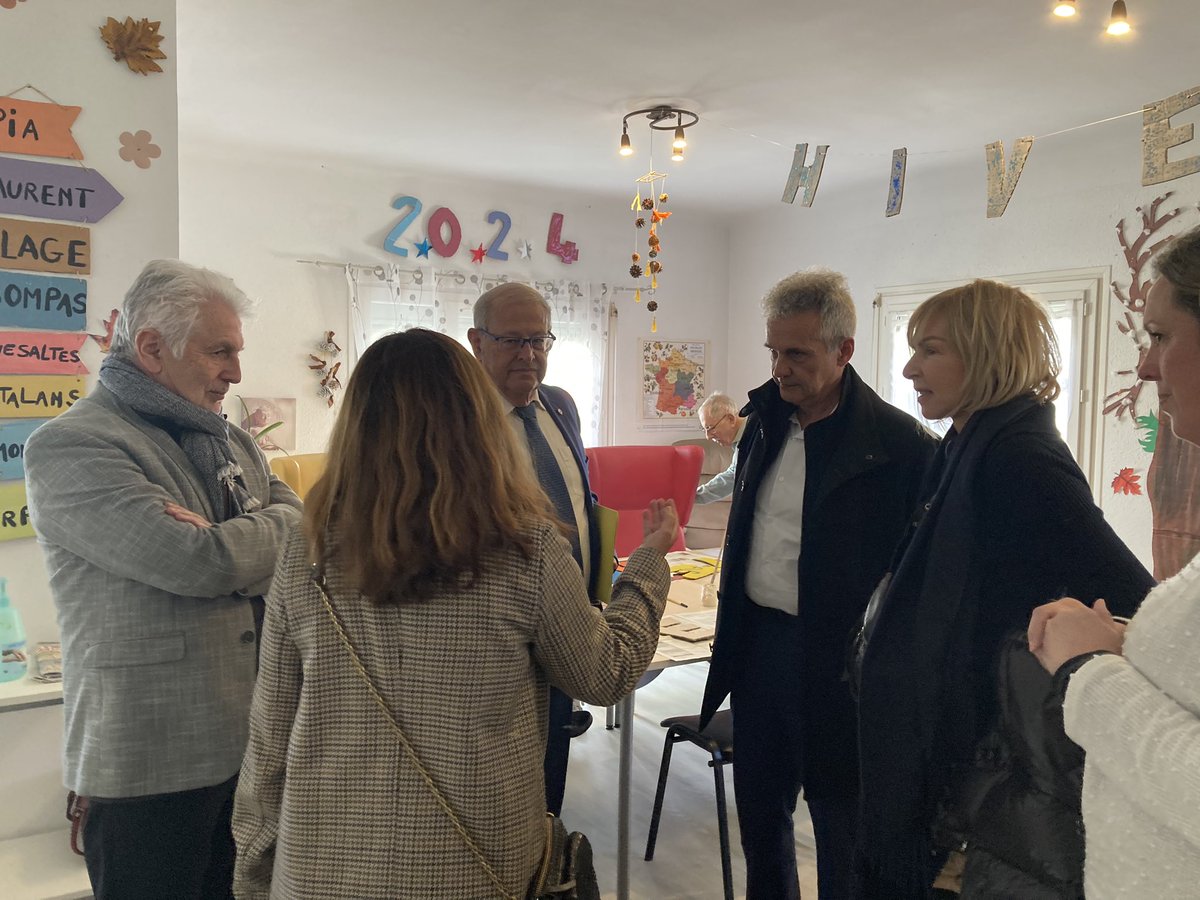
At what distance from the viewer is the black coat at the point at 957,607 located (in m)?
1.40

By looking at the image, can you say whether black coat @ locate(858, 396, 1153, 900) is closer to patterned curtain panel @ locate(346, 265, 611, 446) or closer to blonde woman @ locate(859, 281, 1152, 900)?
blonde woman @ locate(859, 281, 1152, 900)

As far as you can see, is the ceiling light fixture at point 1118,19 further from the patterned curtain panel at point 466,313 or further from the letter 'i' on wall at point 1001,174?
the patterned curtain panel at point 466,313

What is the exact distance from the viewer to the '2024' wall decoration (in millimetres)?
5523

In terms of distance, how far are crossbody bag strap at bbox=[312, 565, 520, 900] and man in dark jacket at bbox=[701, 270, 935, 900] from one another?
85 cm

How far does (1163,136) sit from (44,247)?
114 inches

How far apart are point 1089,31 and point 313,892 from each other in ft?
11.5

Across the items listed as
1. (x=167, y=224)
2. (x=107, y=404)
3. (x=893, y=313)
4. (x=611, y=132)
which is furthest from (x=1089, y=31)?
(x=107, y=404)

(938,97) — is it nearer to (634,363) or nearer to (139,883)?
(634,363)

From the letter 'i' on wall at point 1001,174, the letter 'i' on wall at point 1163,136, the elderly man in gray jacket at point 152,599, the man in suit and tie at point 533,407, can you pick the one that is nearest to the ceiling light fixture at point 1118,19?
the letter 'i' on wall at point 1163,136

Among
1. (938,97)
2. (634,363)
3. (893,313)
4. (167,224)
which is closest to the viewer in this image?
(167,224)

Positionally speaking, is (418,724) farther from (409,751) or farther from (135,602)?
(135,602)

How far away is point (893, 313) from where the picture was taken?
5.62 meters

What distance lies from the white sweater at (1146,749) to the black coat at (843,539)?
854 millimetres

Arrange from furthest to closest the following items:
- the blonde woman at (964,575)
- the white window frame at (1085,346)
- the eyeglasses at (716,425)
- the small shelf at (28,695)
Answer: the white window frame at (1085,346), the eyeglasses at (716,425), the small shelf at (28,695), the blonde woman at (964,575)
